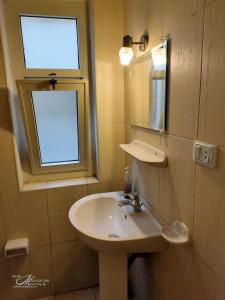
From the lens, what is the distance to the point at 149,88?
1.21 m

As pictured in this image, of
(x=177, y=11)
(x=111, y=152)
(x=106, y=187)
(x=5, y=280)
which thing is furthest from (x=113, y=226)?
(x=177, y=11)

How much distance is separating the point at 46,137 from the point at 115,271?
116 cm

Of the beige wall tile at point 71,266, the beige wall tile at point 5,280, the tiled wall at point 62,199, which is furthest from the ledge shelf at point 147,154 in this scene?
the beige wall tile at point 5,280

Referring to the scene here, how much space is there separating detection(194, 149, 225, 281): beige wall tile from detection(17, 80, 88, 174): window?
1214 mm

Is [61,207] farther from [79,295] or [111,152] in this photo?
[79,295]

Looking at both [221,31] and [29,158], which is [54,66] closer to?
→ [29,158]

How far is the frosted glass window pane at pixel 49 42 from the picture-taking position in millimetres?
1635

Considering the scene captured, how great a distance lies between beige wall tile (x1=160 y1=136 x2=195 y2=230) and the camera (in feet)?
2.85

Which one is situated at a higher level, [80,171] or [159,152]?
[159,152]

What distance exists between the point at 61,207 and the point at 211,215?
127 cm

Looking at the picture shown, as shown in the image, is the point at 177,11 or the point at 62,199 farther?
the point at 62,199

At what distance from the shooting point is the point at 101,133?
67.7 inches

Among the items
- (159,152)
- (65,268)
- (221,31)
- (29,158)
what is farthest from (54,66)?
(65,268)

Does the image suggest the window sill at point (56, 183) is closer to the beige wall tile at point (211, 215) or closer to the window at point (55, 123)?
the window at point (55, 123)
